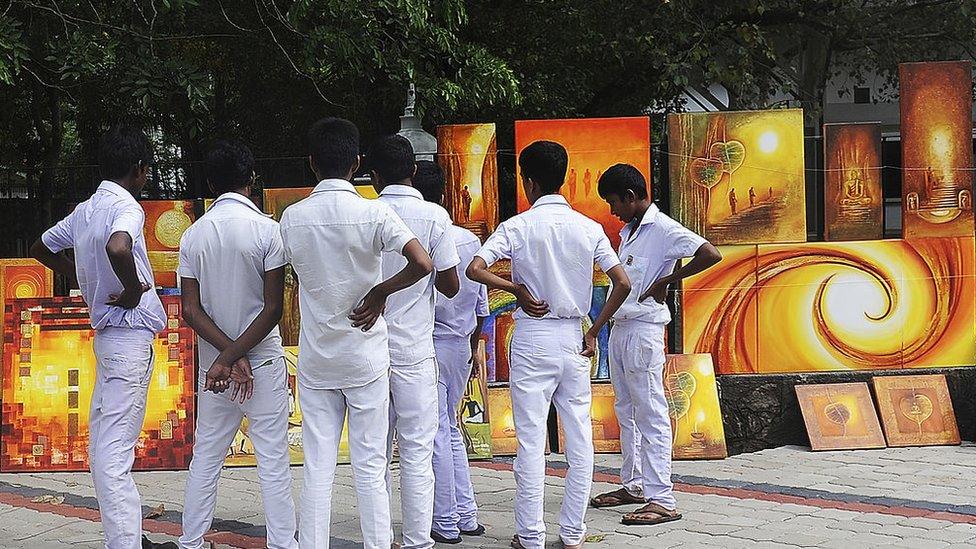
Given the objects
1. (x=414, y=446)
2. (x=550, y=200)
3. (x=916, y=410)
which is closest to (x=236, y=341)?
(x=414, y=446)

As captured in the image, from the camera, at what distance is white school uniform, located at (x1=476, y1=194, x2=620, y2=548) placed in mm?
5668

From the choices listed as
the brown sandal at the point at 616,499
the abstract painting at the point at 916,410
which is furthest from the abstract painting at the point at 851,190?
the brown sandal at the point at 616,499

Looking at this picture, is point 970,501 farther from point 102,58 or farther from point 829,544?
point 102,58

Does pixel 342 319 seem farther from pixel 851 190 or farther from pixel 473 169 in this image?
pixel 851 190

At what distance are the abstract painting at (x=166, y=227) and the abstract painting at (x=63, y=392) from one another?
45 cm

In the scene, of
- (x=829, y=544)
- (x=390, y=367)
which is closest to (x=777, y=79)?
(x=829, y=544)

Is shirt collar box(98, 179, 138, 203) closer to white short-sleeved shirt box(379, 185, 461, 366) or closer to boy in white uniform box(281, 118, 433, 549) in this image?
boy in white uniform box(281, 118, 433, 549)

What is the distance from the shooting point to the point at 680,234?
658cm

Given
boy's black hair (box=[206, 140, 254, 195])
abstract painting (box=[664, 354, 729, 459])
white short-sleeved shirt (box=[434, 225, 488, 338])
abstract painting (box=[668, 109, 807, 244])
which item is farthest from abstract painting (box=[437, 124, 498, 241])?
boy's black hair (box=[206, 140, 254, 195])

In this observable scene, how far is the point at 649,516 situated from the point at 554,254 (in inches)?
64.6

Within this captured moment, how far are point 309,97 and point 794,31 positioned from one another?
619cm

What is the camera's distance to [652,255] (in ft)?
21.8

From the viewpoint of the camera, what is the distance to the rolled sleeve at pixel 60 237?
565cm

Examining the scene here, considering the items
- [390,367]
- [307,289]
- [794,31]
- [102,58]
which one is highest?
[794,31]
